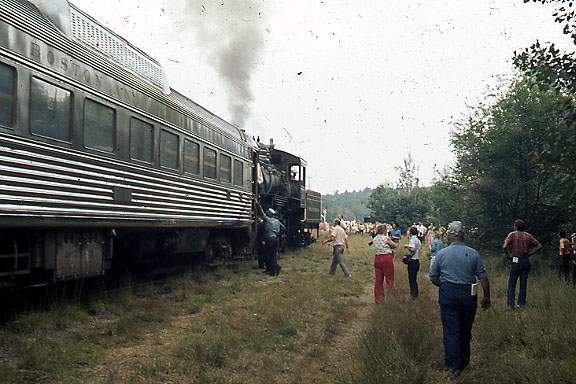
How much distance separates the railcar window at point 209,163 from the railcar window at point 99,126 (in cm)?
397

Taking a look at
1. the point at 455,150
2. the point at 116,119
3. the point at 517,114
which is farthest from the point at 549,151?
the point at 455,150

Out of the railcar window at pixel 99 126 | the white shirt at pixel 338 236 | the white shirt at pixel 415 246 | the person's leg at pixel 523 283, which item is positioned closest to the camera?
the railcar window at pixel 99 126

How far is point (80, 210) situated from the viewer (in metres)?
7.55

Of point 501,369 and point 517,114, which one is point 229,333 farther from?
point 517,114

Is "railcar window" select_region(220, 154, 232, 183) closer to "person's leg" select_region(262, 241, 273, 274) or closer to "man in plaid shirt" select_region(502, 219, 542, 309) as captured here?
"person's leg" select_region(262, 241, 273, 274)

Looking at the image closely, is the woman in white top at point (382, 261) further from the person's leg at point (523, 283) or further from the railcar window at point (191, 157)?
the railcar window at point (191, 157)

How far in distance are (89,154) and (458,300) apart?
517 centimetres

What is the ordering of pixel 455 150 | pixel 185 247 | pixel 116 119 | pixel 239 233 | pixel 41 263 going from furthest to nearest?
pixel 455 150 < pixel 239 233 < pixel 185 247 < pixel 116 119 < pixel 41 263

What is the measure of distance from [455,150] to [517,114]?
297cm

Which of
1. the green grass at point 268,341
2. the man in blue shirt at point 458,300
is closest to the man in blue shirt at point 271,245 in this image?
the green grass at point 268,341

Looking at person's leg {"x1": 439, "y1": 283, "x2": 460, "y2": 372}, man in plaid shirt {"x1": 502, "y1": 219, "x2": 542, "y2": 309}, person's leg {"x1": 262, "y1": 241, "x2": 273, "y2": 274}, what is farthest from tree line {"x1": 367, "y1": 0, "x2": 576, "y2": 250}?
person's leg {"x1": 439, "y1": 283, "x2": 460, "y2": 372}

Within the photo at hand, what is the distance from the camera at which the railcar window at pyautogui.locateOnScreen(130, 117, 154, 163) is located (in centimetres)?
919

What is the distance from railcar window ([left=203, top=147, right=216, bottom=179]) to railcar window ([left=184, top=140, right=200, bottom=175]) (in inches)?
18.4

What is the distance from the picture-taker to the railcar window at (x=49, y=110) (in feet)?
22.1
